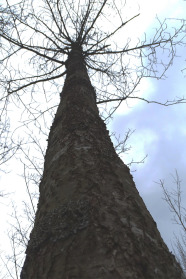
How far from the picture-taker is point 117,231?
2.32 ft

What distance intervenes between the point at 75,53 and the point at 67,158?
213 cm

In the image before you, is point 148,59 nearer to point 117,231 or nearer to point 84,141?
point 84,141

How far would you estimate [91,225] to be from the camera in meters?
0.71

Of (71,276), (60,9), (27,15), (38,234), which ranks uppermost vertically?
(60,9)

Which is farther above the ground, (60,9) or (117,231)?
(60,9)

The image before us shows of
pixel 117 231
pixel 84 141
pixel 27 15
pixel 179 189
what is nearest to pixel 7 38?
pixel 27 15

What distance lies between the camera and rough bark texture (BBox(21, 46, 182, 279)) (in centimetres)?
62

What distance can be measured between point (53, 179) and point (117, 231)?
43 cm

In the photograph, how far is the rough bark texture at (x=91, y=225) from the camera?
618 mm

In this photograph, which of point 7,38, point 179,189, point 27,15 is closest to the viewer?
point 7,38

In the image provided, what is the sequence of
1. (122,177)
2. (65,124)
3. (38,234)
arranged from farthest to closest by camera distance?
1. (65,124)
2. (122,177)
3. (38,234)

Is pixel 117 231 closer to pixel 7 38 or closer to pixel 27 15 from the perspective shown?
pixel 7 38

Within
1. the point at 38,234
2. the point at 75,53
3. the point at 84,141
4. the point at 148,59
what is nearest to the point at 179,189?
the point at 148,59

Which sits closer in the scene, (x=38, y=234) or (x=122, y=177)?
(x=38, y=234)
